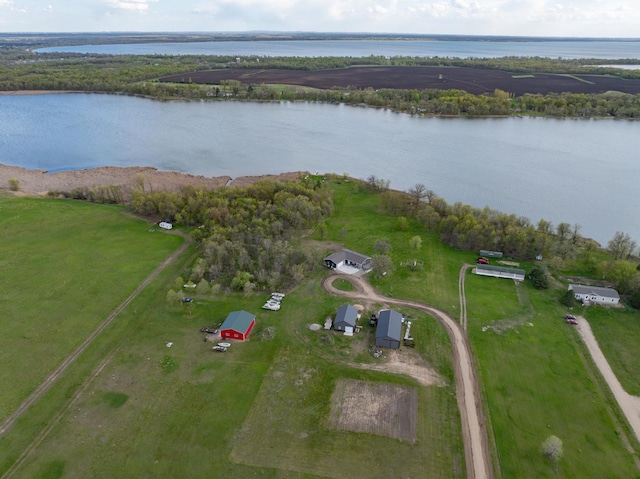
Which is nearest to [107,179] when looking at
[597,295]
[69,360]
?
[69,360]

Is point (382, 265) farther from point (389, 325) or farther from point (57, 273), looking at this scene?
point (57, 273)

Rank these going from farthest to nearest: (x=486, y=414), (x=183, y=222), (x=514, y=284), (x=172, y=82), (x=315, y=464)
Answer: (x=172, y=82)
(x=183, y=222)
(x=514, y=284)
(x=486, y=414)
(x=315, y=464)

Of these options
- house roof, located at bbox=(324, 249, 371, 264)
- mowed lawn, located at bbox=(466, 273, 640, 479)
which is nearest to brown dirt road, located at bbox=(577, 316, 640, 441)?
mowed lawn, located at bbox=(466, 273, 640, 479)

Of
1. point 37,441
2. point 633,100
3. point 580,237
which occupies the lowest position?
point 37,441

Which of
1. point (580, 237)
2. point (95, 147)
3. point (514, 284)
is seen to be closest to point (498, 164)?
point (580, 237)

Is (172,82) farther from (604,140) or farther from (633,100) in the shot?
(633,100)

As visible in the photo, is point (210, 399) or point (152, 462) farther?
point (210, 399)

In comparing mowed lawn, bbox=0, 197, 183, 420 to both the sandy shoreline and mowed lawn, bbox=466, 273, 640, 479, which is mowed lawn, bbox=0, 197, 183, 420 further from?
mowed lawn, bbox=466, 273, 640, 479
